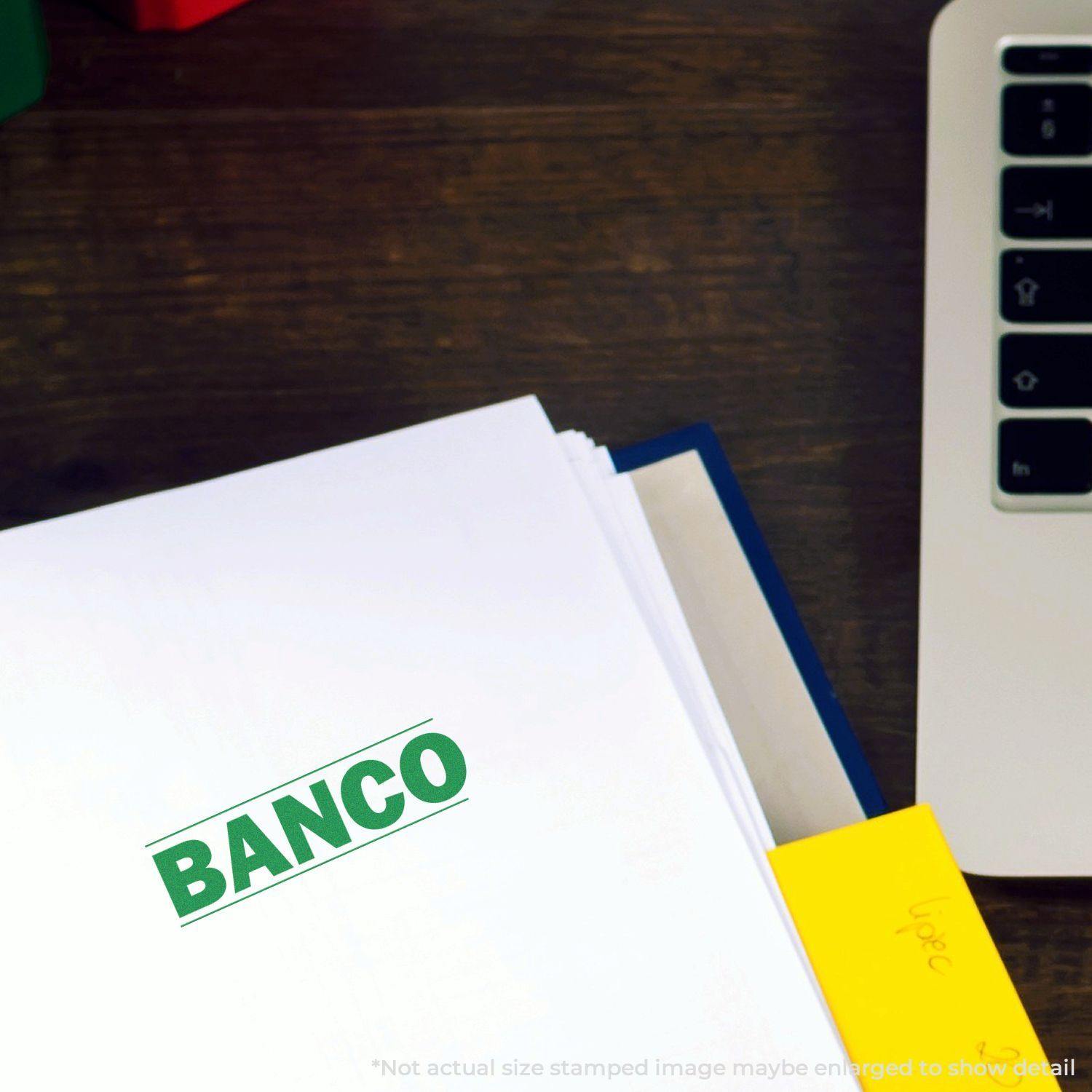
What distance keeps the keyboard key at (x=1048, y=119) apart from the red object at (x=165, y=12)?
1.07 feet

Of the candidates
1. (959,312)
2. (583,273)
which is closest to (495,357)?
(583,273)

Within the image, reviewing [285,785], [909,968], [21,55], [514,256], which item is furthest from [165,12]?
[909,968]

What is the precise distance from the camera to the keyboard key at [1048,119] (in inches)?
18.3

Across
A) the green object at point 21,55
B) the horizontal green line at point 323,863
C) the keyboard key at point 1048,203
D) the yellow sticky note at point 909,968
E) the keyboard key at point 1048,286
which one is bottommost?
the yellow sticky note at point 909,968

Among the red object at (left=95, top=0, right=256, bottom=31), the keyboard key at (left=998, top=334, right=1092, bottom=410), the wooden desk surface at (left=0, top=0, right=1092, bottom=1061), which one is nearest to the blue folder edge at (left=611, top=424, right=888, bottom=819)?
the wooden desk surface at (left=0, top=0, right=1092, bottom=1061)

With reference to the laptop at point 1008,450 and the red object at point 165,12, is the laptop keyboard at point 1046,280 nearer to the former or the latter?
the laptop at point 1008,450

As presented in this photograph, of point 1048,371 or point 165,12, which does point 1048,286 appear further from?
point 165,12

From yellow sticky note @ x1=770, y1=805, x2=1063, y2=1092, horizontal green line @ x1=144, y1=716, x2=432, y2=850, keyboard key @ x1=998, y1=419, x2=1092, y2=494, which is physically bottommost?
yellow sticky note @ x1=770, y1=805, x2=1063, y2=1092

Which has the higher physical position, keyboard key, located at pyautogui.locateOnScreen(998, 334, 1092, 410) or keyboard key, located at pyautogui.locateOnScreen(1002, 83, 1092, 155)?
keyboard key, located at pyautogui.locateOnScreen(1002, 83, 1092, 155)

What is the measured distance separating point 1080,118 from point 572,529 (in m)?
0.27

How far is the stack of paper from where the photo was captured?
37 centimetres

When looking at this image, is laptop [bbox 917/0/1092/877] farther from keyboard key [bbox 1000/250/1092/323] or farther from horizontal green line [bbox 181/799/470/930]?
horizontal green line [bbox 181/799/470/930]

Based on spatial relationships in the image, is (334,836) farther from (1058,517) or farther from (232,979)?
(1058,517)

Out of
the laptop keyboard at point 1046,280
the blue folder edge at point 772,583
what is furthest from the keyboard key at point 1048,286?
the blue folder edge at point 772,583
